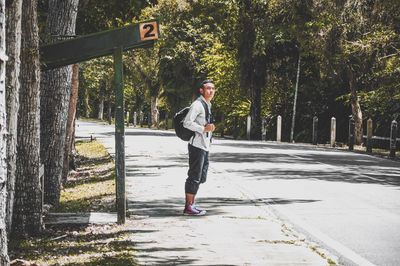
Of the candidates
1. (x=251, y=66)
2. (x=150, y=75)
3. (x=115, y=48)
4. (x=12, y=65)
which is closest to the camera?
(x=12, y=65)

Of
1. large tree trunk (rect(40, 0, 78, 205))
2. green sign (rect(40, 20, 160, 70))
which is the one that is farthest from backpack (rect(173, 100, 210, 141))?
large tree trunk (rect(40, 0, 78, 205))

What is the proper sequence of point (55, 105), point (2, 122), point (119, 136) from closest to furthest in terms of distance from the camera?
point (2, 122)
point (119, 136)
point (55, 105)

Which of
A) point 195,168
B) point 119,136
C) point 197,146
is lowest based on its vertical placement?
point 195,168

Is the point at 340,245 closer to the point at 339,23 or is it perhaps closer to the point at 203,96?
the point at 203,96

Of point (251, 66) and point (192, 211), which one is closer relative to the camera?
point (192, 211)

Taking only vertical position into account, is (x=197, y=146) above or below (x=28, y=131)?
below

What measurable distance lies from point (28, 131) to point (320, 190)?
250 inches

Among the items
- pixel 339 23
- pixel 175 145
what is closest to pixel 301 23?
pixel 339 23

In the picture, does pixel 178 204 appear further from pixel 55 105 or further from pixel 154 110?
pixel 154 110

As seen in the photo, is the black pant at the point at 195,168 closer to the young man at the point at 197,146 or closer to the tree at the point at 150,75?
the young man at the point at 197,146

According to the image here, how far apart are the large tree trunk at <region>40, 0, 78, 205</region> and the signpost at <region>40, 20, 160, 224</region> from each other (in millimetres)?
1830

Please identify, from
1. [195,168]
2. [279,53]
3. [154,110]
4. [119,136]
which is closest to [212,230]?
[195,168]

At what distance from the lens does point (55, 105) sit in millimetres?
10812

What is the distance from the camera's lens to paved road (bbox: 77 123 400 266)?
819 cm
